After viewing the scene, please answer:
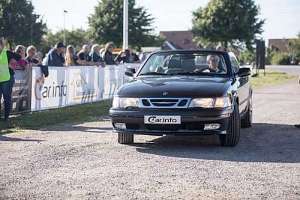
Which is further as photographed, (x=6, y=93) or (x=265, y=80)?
(x=265, y=80)

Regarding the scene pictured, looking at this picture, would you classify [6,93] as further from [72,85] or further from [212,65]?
[212,65]

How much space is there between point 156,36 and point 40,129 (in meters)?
47.5

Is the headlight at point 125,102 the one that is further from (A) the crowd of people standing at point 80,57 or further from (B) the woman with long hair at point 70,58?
(B) the woman with long hair at point 70,58

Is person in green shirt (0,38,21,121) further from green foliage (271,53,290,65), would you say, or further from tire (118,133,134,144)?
green foliage (271,53,290,65)

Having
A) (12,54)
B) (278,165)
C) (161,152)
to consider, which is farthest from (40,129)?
(278,165)

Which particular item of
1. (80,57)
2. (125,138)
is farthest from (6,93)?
(80,57)

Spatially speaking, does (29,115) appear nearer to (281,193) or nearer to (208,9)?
(281,193)

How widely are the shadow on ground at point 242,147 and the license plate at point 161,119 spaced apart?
1.42 ft

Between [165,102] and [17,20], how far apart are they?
174 feet

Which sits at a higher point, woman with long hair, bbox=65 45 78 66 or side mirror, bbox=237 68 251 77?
woman with long hair, bbox=65 45 78 66

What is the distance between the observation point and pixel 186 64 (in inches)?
405

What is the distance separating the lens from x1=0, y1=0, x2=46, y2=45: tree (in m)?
59.5

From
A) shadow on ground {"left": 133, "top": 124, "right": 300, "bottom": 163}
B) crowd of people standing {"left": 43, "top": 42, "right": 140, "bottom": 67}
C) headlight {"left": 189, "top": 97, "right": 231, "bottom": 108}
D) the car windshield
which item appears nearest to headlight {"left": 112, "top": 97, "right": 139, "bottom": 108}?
shadow on ground {"left": 133, "top": 124, "right": 300, "bottom": 163}

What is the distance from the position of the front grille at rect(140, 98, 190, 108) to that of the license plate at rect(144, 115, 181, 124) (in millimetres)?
165
